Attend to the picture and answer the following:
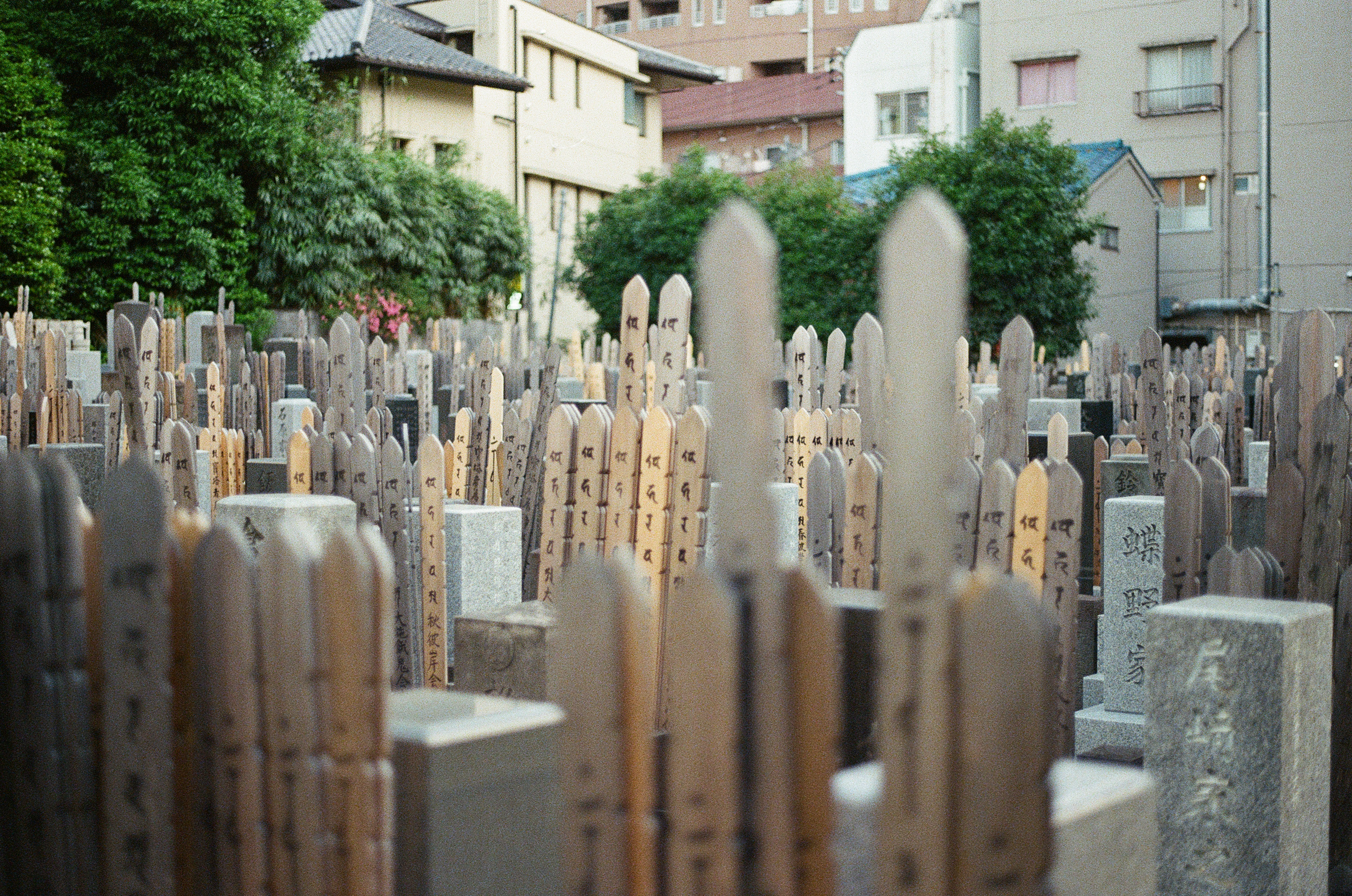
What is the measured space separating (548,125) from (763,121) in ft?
30.1

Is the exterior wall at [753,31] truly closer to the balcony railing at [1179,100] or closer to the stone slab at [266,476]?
the balcony railing at [1179,100]

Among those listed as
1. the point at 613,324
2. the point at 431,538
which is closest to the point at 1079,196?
the point at 613,324

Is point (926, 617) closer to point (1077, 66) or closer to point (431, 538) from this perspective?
point (431, 538)

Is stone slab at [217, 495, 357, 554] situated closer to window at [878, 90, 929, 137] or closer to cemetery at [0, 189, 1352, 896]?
cemetery at [0, 189, 1352, 896]

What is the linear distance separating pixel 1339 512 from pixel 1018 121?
27668 mm

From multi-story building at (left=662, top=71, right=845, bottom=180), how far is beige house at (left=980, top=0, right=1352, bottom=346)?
10.0 m

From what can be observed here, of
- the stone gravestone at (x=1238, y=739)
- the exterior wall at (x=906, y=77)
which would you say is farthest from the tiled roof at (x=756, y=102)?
the stone gravestone at (x=1238, y=739)

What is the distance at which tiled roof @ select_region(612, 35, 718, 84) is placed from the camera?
3697 centimetres

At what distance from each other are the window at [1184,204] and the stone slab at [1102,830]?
95.5 feet

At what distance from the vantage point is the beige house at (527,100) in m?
28.9

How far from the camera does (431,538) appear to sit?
5512mm

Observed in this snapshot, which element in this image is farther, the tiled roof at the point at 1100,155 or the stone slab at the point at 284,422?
the tiled roof at the point at 1100,155

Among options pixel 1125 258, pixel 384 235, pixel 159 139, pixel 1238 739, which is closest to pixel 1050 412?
pixel 1238 739

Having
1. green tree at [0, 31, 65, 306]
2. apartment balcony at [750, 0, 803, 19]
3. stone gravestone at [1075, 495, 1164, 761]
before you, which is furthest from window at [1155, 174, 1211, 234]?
stone gravestone at [1075, 495, 1164, 761]
